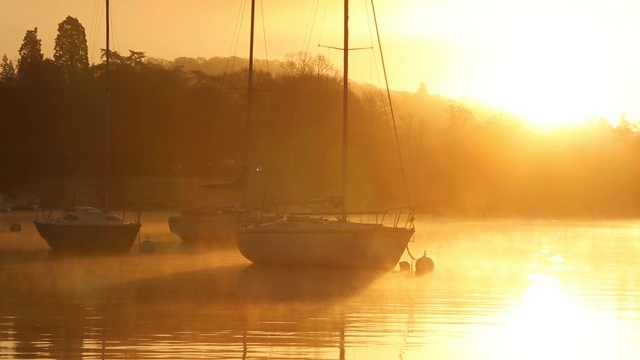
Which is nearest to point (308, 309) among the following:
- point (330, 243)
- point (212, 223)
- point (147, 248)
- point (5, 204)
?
point (330, 243)

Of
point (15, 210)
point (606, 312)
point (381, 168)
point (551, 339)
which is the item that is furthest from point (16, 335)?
point (381, 168)

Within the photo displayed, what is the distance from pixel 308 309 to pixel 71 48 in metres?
129

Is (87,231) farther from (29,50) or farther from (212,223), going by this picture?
(29,50)

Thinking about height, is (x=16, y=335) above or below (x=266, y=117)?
below

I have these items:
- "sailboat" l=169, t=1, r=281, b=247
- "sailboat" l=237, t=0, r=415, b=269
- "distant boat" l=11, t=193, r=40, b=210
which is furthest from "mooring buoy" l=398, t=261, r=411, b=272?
"distant boat" l=11, t=193, r=40, b=210

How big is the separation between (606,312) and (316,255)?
40.0ft

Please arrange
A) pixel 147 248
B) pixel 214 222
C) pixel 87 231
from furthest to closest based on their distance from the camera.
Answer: pixel 214 222 → pixel 147 248 → pixel 87 231

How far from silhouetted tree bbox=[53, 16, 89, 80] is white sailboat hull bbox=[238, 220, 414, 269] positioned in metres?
112

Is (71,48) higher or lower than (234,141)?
higher

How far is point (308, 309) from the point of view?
27.3 meters

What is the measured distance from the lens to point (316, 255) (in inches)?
1468

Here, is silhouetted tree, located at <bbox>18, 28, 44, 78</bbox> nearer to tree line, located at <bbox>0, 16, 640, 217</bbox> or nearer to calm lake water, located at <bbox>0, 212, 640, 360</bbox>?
tree line, located at <bbox>0, 16, 640, 217</bbox>

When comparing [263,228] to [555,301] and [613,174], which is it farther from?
[613,174]

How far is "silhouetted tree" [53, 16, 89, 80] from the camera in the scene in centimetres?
14662
